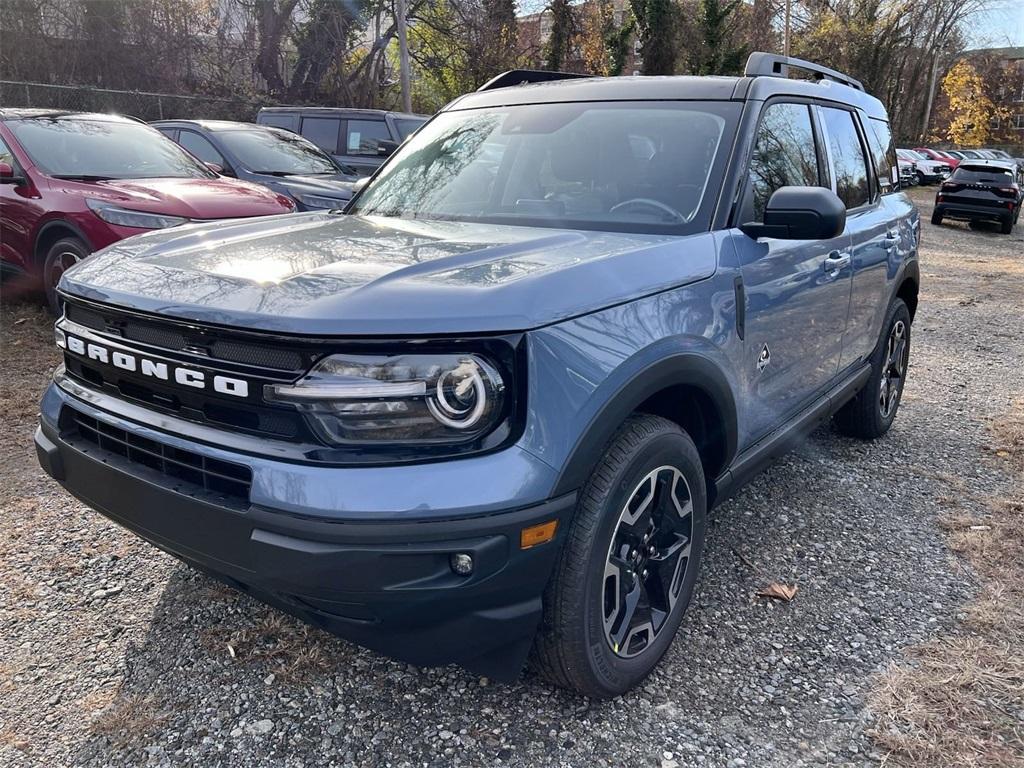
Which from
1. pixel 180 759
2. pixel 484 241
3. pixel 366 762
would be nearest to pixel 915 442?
pixel 484 241

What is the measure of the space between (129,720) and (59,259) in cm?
466

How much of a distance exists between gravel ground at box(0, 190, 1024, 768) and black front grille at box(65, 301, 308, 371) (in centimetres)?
109

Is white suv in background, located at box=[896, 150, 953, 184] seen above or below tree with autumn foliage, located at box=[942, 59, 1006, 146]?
below

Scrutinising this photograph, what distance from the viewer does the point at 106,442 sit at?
2293mm

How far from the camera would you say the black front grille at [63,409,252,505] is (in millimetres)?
1965

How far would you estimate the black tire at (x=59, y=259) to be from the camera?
579 centimetres

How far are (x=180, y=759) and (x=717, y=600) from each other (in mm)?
1895

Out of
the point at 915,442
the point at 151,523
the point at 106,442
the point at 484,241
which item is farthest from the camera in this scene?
the point at 915,442

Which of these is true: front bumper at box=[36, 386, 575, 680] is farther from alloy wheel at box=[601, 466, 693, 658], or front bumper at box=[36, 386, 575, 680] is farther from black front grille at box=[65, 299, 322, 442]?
alloy wheel at box=[601, 466, 693, 658]

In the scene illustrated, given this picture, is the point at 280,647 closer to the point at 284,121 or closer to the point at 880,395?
the point at 880,395

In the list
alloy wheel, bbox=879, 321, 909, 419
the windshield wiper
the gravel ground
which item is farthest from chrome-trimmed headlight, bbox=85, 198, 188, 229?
alloy wheel, bbox=879, 321, 909, 419

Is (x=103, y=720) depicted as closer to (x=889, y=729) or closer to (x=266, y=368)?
(x=266, y=368)

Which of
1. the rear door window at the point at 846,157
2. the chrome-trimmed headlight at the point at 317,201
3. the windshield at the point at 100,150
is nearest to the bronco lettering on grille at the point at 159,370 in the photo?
the rear door window at the point at 846,157

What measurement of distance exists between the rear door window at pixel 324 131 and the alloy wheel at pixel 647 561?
10635 millimetres
